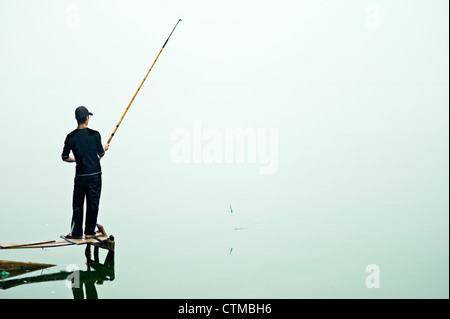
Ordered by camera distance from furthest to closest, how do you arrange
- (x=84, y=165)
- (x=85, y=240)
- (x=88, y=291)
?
(x=85, y=240) → (x=84, y=165) → (x=88, y=291)

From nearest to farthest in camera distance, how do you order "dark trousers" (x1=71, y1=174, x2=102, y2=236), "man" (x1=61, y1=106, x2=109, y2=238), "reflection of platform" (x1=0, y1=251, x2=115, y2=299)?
"reflection of platform" (x1=0, y1=251, x2=115, y2=299) < "man" (x1=61, y1=106, x2=109, y2=238) < "dark trousers" (x1=71, y1=174, x2=102, y2=236)

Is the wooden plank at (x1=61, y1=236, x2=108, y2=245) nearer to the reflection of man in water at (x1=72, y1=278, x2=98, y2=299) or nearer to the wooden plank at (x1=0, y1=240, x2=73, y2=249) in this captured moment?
the wooden plank at (x1=0, y1=240, x2=73, y2=249)

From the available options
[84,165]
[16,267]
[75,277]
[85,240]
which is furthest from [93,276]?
[84,165]

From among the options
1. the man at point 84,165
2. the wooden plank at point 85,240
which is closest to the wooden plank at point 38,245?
the wooden plank at point 85,240

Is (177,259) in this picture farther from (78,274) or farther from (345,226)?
(345,226)

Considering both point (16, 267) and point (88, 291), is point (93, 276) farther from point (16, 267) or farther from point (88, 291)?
point (16, 267)

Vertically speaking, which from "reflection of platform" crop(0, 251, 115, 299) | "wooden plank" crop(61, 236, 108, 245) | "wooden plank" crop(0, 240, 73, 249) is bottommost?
"reflection of platform" crop(0, 251, 115, 299)

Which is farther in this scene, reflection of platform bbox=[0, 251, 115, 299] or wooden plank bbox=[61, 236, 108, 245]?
wooden plank bbox=[61, 236, 108, 245]

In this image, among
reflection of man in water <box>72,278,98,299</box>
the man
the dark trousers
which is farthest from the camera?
the dark trousers

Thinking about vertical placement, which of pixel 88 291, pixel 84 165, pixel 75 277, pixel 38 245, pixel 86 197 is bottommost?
pixel 88 291

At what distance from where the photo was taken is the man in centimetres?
809

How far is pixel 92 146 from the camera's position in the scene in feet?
26.7

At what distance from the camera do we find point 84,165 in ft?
26.8

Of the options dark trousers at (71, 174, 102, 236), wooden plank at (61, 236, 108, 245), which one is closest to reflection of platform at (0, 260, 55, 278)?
wooden plank at (61, 236, 108, 245)
